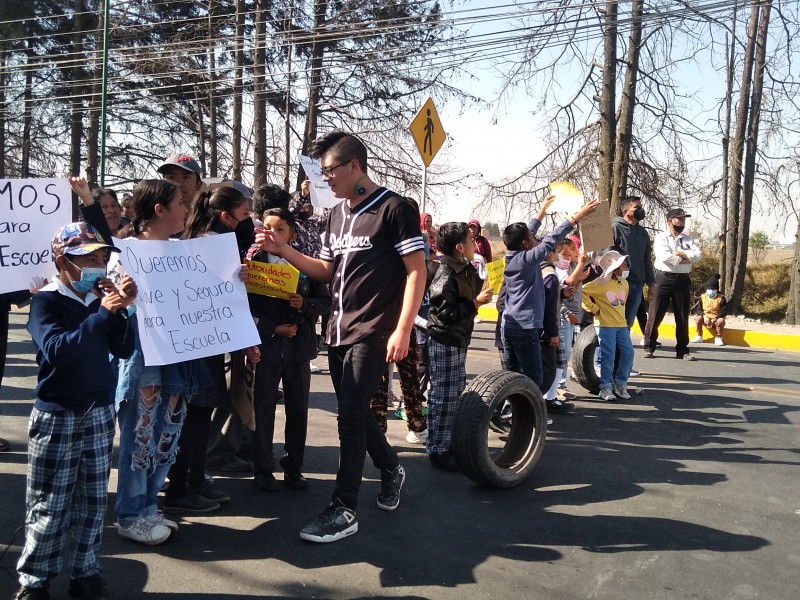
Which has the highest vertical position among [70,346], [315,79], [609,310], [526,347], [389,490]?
[315,79]

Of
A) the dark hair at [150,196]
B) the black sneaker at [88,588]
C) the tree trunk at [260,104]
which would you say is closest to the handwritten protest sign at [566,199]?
the dark hair at [150,196]

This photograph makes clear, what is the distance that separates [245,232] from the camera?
4.54 m

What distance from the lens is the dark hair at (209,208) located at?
426 cm

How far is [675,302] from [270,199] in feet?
24.6

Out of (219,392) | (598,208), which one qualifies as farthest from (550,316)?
(219,392)

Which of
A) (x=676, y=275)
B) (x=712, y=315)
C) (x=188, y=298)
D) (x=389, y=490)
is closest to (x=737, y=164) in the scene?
(x=712, y=315)

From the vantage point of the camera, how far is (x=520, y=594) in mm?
3402

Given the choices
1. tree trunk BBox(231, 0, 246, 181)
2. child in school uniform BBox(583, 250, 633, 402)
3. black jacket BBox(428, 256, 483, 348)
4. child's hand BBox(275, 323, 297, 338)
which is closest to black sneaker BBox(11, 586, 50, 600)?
child's hand BBox(275, 323, 297, 338)

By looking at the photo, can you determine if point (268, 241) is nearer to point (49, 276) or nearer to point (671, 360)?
point (49, 276)

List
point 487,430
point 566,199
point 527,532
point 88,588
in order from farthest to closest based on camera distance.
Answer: point 566,199 < point 487,430 < point 527,532 < point 88,588

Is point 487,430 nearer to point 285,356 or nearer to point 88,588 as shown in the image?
point 285,356

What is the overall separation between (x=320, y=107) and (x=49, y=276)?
19432 millimetres

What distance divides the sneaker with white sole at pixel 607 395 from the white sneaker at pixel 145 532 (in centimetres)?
522

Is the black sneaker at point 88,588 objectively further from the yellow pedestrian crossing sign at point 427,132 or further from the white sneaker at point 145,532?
the yellow pedestrian crossing sign at point 427,132
